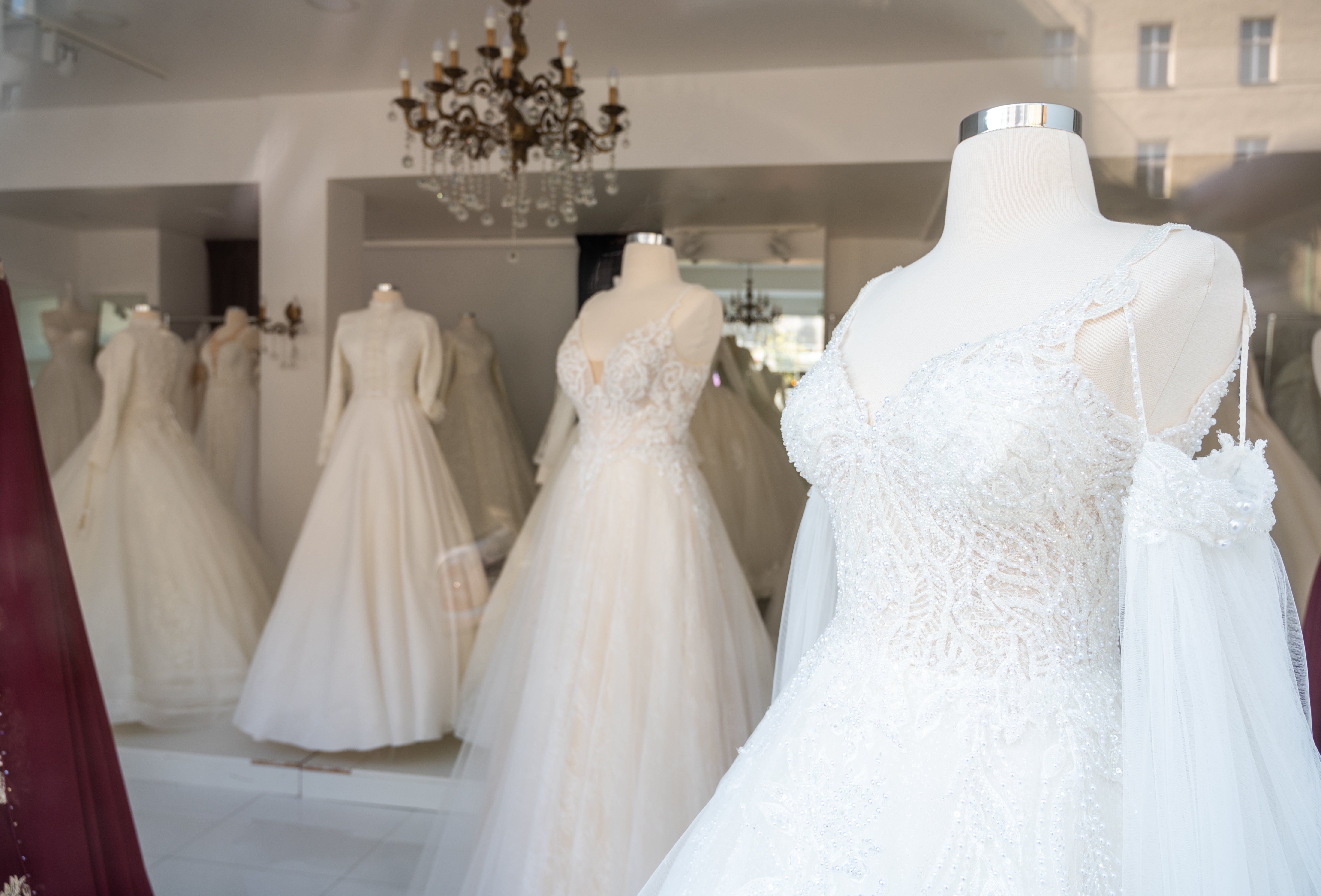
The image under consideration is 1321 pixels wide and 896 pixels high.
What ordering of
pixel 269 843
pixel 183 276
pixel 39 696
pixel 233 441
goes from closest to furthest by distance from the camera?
1. pixel 39 696
2. pixel 269 843
3. pixel 183 276
4. pixel 233 441

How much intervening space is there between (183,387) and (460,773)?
2.02 metres

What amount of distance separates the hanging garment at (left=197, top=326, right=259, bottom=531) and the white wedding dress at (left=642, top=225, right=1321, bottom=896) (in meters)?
3.07

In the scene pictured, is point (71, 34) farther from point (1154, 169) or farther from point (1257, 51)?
point (1257, 51)

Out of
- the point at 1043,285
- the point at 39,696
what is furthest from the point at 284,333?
the point at 1043,285

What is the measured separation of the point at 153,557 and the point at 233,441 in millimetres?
593

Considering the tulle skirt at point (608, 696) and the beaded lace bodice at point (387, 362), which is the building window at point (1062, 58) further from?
the beaded lace bodice at point (387, 362)

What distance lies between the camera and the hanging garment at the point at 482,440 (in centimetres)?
336

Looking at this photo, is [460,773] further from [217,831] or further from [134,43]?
[134,43]

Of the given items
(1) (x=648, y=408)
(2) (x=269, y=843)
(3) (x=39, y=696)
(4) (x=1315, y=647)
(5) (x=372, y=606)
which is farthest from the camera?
(5) (x=372, y=606)

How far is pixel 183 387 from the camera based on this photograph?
135 inches

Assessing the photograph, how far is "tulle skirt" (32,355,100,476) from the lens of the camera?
2838 millimetres

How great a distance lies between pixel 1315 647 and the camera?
1.72 metres

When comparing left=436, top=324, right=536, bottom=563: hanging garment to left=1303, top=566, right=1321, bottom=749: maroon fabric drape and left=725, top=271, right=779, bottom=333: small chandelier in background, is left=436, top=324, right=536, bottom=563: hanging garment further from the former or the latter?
left=1303, top=566, right=1321, bottom=749: maroon fabric drape

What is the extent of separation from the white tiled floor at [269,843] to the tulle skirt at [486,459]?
99cm
